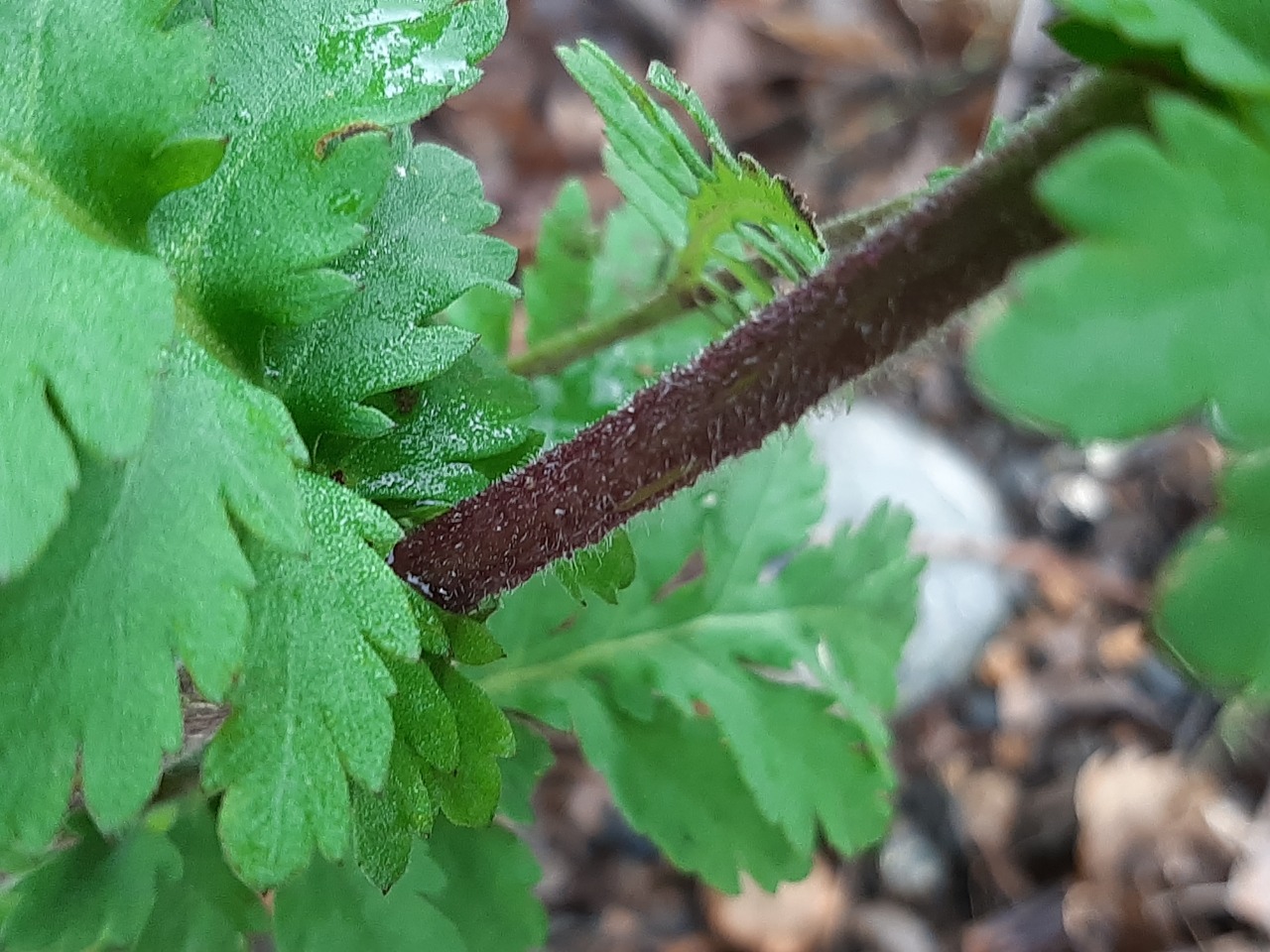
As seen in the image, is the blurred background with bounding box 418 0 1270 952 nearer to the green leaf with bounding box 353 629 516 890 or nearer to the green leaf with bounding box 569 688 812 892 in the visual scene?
the green leaf with bounding box 569 688 812 892

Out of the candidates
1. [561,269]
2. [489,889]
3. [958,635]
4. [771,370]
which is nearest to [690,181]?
[771,370]

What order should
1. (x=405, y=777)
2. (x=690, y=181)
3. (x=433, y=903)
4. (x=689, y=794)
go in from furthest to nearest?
(x=689, y=794) → (x=433, y=903) → (x=690, y=181) → (x=405, y=777)

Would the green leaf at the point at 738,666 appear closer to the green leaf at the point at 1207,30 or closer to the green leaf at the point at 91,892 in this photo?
the green leaf at the point at 91,892

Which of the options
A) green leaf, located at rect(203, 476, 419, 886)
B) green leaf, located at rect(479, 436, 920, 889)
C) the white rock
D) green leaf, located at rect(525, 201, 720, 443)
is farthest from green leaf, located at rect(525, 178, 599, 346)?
the white rock

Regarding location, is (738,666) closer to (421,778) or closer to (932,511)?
(421,778)

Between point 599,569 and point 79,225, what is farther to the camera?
point 599,569

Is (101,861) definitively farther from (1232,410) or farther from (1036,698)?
(1036,698)

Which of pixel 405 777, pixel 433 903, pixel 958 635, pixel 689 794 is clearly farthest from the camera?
pixel 958 635
